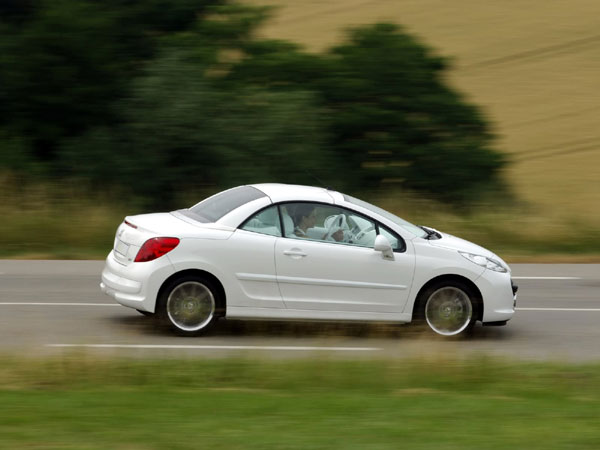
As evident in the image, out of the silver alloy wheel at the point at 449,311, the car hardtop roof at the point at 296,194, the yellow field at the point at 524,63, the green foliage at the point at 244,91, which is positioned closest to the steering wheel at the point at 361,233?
the car hardtop roof at the point at 296,194

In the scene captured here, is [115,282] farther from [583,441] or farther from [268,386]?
[583,441]

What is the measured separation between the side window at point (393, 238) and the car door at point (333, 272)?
0.17 ft

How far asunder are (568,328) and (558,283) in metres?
3.13

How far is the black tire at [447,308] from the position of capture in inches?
399

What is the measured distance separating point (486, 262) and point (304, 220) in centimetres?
184

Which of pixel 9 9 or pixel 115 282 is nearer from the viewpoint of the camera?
pixel 115 282

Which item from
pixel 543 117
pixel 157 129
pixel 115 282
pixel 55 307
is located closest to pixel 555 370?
A: pixel 115 282

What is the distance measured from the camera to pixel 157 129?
20.4m

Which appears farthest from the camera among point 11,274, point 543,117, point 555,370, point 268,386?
point 543,117

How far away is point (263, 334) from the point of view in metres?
10.2

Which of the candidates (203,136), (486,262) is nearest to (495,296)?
(486,262)

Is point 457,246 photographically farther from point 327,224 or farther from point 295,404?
point 295,404

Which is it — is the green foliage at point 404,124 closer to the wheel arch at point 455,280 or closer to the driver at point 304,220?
the wheel arch at point 455,280

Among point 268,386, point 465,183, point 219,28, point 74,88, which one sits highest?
point 219,28
